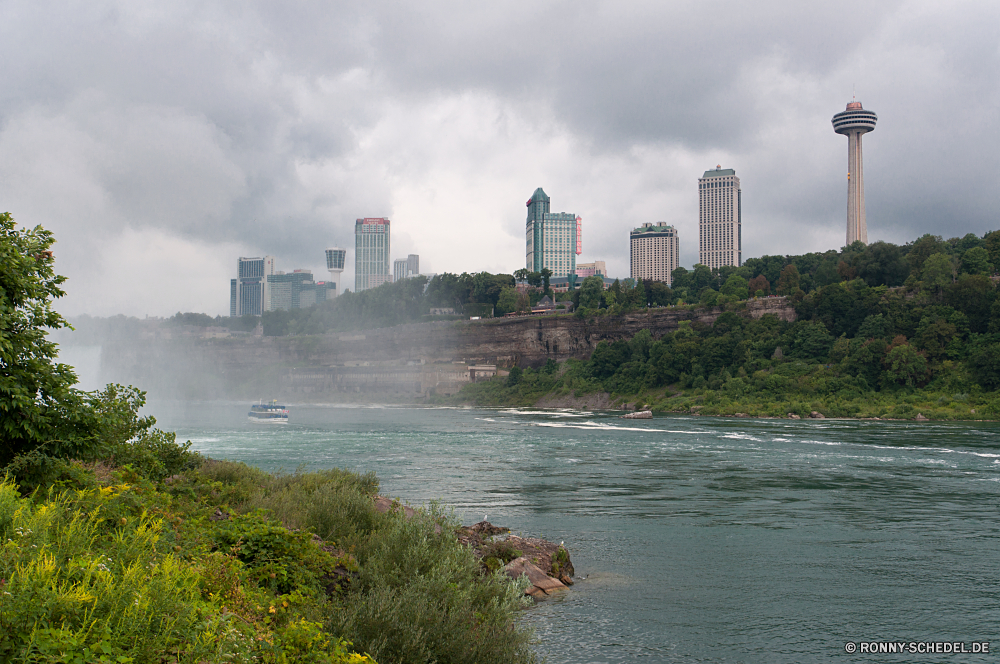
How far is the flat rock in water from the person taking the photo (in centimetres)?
1475

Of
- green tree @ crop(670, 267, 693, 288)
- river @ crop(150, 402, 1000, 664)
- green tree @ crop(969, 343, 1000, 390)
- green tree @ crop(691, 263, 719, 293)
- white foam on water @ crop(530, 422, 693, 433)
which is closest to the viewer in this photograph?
river @ crop(150, 402, 1000, 664)

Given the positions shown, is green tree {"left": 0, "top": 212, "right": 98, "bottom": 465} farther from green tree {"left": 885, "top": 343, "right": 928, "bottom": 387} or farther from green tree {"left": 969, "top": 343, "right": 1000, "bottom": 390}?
green tree {"left": 885, "top": 343, "right": 928, "bottom": 387}

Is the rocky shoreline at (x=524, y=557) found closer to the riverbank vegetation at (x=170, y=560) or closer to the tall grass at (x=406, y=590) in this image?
the tall grass at (x=406, y=590)

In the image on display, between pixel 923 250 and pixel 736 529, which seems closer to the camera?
pixel 736 529

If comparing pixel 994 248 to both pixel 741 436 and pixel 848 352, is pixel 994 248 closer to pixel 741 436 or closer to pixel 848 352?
pixel 848 352

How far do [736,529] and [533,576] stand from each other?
9253 millimetres

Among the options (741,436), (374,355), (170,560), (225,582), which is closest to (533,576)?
(225,582)

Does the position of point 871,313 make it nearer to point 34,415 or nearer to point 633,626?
point 633,626

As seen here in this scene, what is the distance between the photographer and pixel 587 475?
112ft

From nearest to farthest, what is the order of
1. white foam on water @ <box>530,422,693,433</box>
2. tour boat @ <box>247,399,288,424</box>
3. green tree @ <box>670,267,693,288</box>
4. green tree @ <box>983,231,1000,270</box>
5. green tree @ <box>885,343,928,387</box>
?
1. white foam on water @ <box>530,422,693,433</box>
2. green tree @ <box>885,343,928,387</box>
3. tour boat @ <box>247,399,288,424</box>
4. green tree @ <box>983,231,1000,270</box>
5. green tree @ <box>670,267,693,288</box>

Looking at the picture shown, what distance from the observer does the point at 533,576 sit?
49.6 feet

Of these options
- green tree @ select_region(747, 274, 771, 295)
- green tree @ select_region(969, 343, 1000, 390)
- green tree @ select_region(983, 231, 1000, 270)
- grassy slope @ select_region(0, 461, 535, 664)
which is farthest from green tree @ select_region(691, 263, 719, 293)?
grassy slope @ select_region(0, 461, 535, 664)

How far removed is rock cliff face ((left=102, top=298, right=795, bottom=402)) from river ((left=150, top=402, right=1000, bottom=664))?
7691 cm

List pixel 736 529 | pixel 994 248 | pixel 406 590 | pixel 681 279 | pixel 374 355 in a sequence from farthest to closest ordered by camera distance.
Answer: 1. pixel 681 279
2. pixel 374 355
3. pixel 994 248
4. pixel 736 529
5. pixel 406 590
